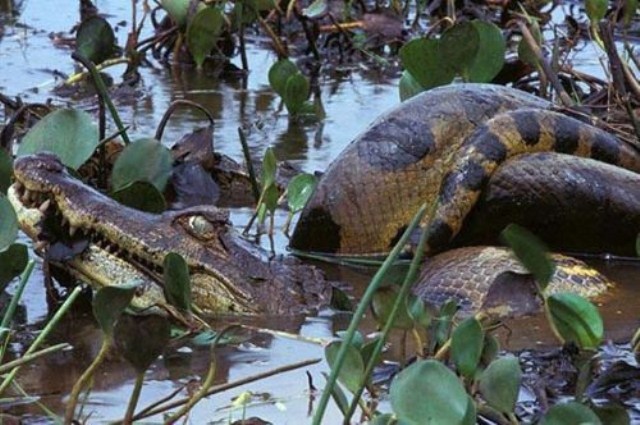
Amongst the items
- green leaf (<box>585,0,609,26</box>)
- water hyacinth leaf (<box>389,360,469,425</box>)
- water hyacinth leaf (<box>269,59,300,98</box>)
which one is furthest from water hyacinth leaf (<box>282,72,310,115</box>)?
water hyacinth leaf (<box>389,360,469,425</box>)

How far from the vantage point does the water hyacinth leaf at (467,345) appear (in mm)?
3361

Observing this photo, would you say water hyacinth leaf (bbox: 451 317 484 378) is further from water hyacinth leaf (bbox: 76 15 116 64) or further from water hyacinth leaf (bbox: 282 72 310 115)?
water hyacinth leaf (bbox: 76 15 116 64)

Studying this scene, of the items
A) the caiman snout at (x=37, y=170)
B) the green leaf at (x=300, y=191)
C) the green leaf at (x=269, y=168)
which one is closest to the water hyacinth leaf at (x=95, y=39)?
the green leaf at (x=300, y=191)

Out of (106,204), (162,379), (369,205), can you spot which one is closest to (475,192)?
(369,205)

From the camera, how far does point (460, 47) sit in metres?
6.30

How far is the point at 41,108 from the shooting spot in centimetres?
646

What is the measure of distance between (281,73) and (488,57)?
1.06 meters

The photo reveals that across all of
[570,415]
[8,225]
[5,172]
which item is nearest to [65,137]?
[5,172]

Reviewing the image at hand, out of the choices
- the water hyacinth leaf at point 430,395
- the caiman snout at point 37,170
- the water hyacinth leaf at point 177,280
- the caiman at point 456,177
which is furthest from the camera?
the caiman at point 456,177

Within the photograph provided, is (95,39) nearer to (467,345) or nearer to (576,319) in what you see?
(576,319)

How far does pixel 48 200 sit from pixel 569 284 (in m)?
1.66

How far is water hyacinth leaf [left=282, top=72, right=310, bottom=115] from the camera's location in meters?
7.21

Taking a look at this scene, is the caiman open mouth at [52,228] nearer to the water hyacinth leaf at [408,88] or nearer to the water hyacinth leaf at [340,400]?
the water hyacinth leaf at [340,400]

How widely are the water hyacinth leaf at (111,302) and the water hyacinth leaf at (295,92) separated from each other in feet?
13.7
